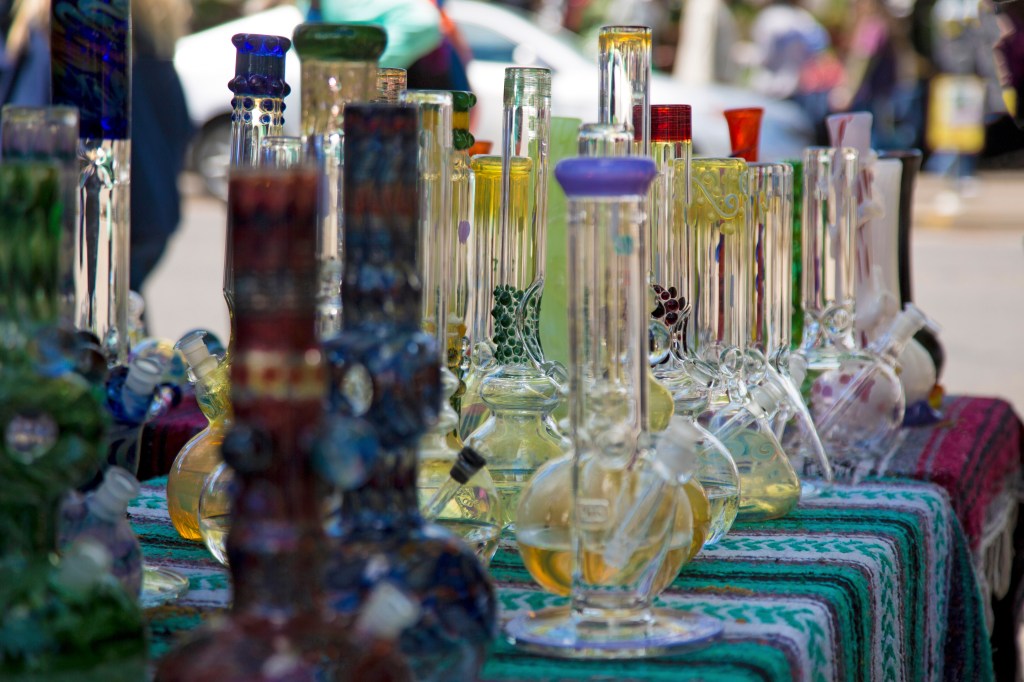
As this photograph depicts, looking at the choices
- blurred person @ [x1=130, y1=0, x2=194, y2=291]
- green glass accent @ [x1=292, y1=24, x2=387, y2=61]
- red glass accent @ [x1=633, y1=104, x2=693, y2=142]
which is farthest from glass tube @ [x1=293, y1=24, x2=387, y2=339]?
blurred person @ [x1=130, y1=0, x2=194, y2=291]

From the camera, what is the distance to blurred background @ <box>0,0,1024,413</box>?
111 inches

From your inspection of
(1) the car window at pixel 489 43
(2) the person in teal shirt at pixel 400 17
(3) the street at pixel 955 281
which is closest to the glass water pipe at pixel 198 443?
(2) the person in teal shirt at pixel 400 17

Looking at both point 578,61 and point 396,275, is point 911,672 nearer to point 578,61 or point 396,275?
point 396,275

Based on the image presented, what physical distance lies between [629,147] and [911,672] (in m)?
0.53

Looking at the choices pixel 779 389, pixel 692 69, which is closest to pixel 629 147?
pixel 779 389

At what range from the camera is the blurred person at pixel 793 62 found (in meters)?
9.99

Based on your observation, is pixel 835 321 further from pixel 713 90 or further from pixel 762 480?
pixel 713 90

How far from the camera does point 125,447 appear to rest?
3.71 ft

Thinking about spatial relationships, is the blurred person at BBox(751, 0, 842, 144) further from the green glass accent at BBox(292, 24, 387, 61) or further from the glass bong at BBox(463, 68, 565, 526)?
the green glass accent at BBox(292, 24, 387, 61)

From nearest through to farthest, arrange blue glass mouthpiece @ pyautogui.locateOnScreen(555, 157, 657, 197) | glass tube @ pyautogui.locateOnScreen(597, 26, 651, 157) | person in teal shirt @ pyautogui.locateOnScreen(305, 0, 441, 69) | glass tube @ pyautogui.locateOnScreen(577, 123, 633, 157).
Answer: blue glass mouthpiece @ pyautogui.locateOnScreen(555, 157, 657, 197), glass tube @ pyautogui.locateOnScreen(577, 123, 633, 157), glass tube @ pyautogui.locateOnScreen(597, 26, 651, 157), person in teal shirt @ pyautogui.locateOnScreen(305, 0, 441, 69)

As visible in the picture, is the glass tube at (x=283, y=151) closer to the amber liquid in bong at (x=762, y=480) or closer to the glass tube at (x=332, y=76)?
the glass tube at (x=332, y=76)

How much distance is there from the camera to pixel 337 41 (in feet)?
2.91

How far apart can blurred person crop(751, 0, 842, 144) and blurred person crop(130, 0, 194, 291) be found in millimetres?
7138

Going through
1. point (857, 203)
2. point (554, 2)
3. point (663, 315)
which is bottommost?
point (663, 315)
